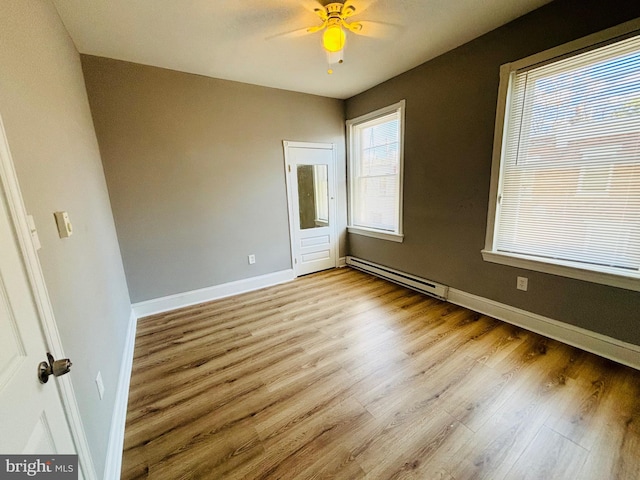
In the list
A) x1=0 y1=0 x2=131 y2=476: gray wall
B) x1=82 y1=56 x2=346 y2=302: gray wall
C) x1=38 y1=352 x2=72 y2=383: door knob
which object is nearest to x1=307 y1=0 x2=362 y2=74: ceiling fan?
x1=82 y1=56 x2=346 y2=302: gray wall

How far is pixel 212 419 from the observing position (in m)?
1.56

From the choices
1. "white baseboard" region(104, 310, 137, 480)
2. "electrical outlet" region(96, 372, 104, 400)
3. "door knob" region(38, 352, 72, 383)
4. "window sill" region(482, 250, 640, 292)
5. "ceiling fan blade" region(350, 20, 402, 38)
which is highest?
"ceiling fan blade" region(350, 20, 402, 38)

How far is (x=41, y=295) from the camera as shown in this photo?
2.64 feet

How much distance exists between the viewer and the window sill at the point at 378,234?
343 centimetres

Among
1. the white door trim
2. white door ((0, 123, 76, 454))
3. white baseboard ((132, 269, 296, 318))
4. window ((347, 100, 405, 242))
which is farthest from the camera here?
window ((347, 100, 405, 242))

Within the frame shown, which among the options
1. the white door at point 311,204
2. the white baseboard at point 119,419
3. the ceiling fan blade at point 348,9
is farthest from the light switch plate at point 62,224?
the white door at point 311,204

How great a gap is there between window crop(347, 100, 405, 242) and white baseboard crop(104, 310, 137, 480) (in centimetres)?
306

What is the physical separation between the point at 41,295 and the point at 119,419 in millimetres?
1148

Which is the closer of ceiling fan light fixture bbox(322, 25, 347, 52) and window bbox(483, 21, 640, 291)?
window bbox(483, 21, 640, 291)

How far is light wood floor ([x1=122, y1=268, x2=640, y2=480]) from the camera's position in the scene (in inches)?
50.5

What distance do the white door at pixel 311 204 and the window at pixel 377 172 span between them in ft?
1.22

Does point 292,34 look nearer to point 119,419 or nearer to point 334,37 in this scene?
point 334,37

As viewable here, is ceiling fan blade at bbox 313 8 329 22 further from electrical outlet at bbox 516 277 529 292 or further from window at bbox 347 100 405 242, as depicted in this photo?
electrical outlet at bbox 516 277 529 292

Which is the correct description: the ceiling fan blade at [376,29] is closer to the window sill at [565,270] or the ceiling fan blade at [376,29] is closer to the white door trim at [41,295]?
the window sill at [565,270]
